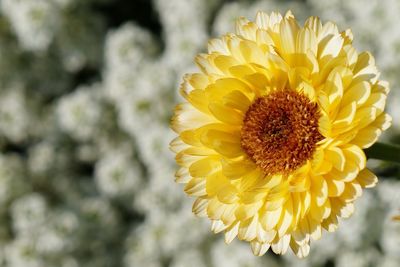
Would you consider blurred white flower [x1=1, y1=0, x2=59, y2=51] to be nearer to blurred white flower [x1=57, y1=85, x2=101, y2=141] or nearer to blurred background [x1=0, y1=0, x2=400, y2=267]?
blurred background [x1=0, y1=0, x2=400, y2=267]

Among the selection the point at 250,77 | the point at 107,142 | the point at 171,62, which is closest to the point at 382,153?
the point at 250,77

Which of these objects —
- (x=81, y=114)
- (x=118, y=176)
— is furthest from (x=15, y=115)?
(x=118, y=176)

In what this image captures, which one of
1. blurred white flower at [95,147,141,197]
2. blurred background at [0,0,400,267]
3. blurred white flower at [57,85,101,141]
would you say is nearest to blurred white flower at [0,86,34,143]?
blurred background at [0,0,400,267]

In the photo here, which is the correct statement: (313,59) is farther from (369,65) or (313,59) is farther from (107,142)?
(107,142)

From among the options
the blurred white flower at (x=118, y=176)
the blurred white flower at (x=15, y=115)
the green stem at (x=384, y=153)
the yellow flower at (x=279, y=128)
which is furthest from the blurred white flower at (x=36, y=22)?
the green stem at (x=384, y=153)

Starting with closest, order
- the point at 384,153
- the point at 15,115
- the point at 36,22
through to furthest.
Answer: the point at 384,153, the point at 36,22, the point at 15,115

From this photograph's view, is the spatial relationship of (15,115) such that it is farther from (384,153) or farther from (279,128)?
(384,153)
